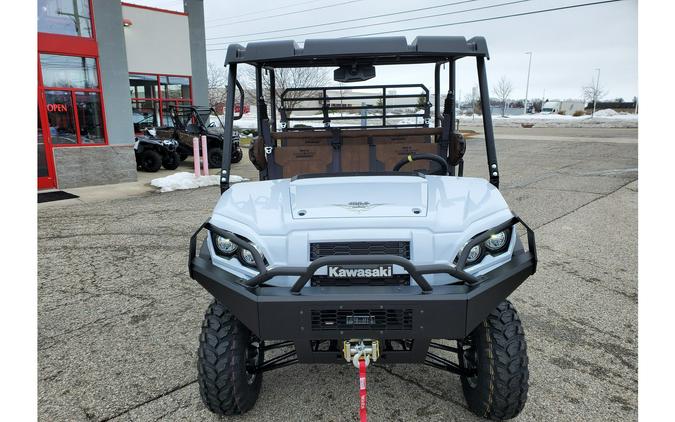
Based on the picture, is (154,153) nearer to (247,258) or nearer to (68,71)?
(68,71)

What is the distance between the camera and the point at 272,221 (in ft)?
7.30

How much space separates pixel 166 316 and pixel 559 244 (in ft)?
14.8

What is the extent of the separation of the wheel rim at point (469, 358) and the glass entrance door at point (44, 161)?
33.0ft

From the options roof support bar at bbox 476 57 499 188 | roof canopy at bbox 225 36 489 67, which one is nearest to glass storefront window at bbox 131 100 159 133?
roof canopy at bbox 225 36 489 67

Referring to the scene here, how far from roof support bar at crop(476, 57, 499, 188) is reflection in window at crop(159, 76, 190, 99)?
580 inches

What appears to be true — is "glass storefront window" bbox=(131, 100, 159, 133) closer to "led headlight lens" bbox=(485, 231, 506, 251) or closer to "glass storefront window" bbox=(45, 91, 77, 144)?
"glass storefront window" bbox=(45, 91, 77, 144)

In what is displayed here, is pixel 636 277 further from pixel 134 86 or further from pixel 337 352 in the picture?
pixel 134 86

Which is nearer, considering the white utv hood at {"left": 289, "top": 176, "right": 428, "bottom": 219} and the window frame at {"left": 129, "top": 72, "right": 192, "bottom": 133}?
the white utv hood at {"left": 289, "top": 176, "right": 428, "bottom": 219}

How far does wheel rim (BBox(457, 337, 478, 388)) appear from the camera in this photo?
2432mm

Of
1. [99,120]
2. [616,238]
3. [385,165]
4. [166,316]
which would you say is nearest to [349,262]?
[385,165]

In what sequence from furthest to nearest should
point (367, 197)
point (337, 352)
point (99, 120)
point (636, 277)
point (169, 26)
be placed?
point (169, 26), point (99, 120), point (636, 277), point (367, 197), point (337, 352)

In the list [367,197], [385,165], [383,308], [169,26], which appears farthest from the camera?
[169,26]

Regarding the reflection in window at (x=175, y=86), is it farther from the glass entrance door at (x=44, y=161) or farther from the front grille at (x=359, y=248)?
the front grille at (x=359, y=248)

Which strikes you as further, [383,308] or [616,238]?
[616,238]
